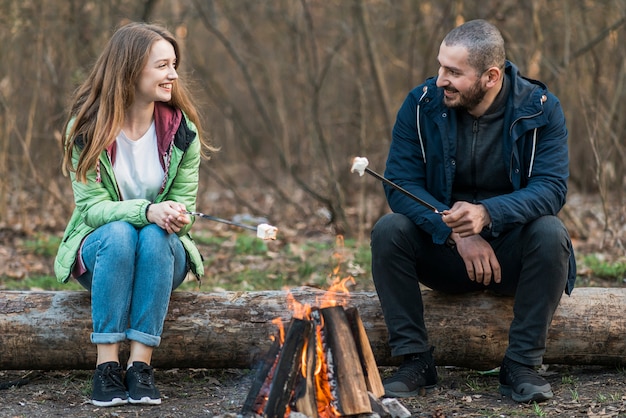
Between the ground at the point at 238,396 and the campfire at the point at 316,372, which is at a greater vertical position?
the campfire at the point at 316,372

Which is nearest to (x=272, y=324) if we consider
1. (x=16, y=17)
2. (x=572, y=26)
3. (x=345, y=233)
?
(x=345, y=233)

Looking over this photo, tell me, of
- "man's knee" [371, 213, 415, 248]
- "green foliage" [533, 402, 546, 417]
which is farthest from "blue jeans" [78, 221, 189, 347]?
"green foliage" [533, 402, 546, 417]

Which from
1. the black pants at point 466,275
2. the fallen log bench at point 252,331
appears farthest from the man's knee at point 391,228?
the fallen log bench at point 252,331

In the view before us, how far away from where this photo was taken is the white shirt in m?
4.13

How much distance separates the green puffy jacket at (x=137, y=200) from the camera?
3.92 meters

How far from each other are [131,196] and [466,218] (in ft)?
5.42

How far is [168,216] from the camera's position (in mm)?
3812

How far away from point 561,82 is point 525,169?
17.7ft

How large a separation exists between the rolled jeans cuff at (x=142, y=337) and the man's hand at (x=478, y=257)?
150 centimetres

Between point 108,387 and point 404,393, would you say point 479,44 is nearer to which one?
point 404,393

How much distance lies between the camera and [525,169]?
4094 mm

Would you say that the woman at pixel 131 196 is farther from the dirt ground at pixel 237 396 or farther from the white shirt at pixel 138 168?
the dirt ground at pixel 237 396

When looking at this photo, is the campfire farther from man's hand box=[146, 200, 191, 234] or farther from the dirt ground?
man's hand box=[146, 200, 191, 234]

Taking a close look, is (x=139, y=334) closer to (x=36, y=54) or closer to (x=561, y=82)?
(x=36, y=54)
